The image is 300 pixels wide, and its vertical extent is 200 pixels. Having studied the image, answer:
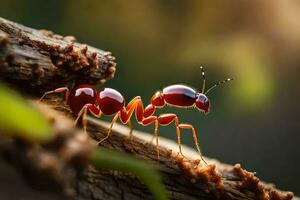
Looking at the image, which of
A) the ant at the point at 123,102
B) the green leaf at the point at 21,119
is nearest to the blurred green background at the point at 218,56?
the ant at the point at 123,102

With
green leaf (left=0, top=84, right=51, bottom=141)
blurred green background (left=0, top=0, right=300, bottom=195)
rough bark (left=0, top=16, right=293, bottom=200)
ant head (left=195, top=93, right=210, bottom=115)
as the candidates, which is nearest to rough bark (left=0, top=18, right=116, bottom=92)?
rough bark (left=0, top=16, right=293, bottom=200)

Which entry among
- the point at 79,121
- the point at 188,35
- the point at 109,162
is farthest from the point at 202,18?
the point at 109,162

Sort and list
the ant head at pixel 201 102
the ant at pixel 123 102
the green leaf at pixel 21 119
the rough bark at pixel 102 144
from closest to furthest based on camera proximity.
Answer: the green leaf at pixel 21 119, the rough bark at pixel 102 144, the ant at pixel 123 102, the ant head at pixel 201 102

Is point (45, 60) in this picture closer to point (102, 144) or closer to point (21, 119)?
point (102, 144)

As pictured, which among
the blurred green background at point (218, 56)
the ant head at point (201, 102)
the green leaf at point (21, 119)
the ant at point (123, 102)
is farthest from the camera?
the blurred green background at point (218, 56)

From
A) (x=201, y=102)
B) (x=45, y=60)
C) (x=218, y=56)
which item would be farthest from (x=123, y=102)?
(x=218, y=56)

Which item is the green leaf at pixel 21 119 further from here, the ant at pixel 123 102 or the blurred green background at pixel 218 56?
the blurred green background at pixel 218 56
